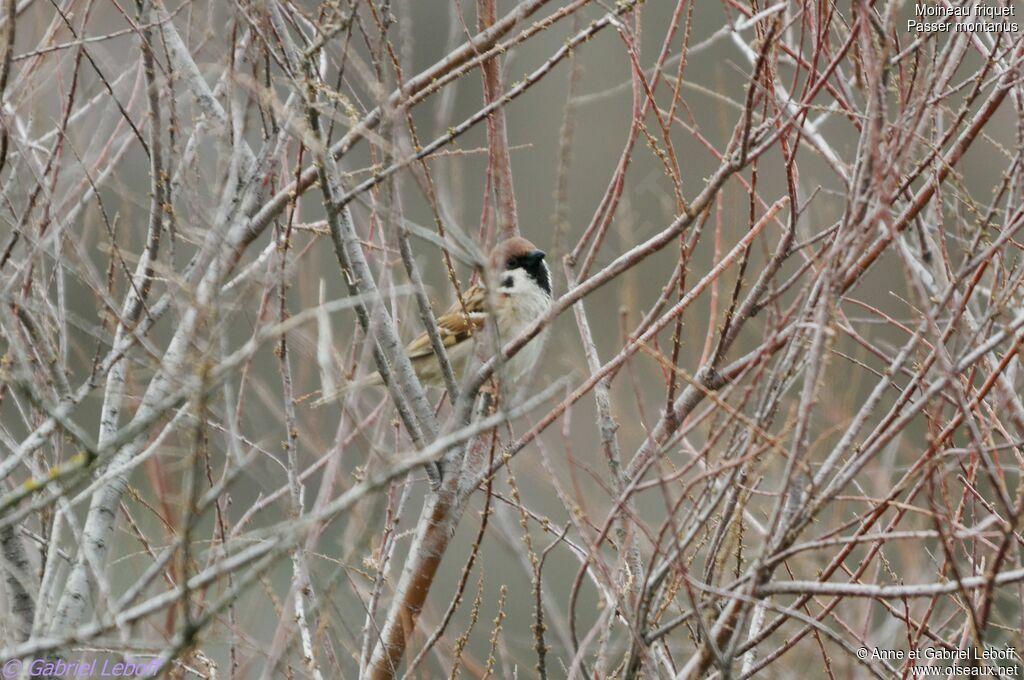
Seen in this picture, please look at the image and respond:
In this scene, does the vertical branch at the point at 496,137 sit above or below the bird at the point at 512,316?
below

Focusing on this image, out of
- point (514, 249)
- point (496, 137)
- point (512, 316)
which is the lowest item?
point (496, 137)

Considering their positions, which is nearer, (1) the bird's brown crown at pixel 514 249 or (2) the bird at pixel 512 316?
(1) the bird's brown crown at pixel 514 249

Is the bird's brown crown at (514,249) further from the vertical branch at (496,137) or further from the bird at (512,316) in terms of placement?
the vertical branch at (496,137)

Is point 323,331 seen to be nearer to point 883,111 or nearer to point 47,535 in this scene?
point 883,111

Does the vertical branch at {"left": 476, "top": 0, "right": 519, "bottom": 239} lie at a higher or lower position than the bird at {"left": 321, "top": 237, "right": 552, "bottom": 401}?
lower
